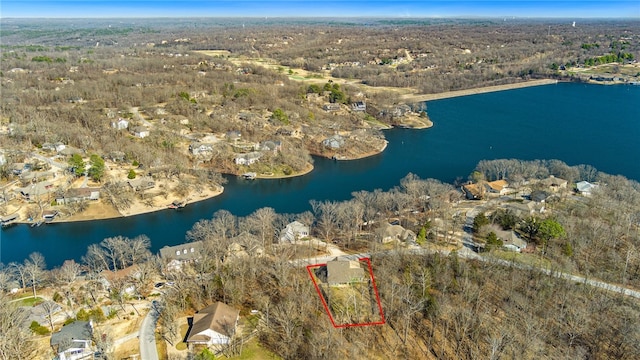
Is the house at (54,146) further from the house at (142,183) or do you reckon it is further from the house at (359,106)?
the house at (359,106)

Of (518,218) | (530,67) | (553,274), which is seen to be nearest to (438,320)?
(553,274)

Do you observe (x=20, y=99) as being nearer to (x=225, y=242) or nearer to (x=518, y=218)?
(x=225, y=242)

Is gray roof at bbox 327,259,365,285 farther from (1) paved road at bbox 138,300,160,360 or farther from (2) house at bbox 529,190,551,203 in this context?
(2) house at bbox 529,190,551,203

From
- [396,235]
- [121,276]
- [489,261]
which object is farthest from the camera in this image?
[396,235]

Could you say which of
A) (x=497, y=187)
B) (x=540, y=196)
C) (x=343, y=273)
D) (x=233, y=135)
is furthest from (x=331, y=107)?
(x=343, y=273)

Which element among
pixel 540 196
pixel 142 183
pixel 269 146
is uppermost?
pixel 269 146

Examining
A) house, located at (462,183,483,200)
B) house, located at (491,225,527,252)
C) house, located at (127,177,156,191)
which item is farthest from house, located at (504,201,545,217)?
house, located at (127,177,156,191)

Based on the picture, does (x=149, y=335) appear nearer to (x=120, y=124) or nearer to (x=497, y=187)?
(x=497, y=187)
